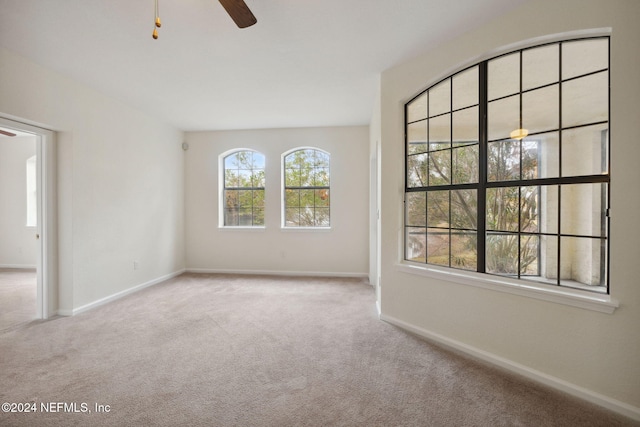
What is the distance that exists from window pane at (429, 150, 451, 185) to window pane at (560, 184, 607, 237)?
922mm

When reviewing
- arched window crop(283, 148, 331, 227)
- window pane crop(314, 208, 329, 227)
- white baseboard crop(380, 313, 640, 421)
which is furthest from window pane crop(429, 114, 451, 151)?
window pane crop(314, 208, 329, 227)

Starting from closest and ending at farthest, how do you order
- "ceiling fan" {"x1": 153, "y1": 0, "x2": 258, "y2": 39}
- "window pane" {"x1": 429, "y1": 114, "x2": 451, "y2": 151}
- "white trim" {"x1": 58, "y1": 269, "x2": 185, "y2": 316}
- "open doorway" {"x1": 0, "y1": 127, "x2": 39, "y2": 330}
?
"ceiling fan" {"x1": 153, "y1": 0, "x2": 258, "y2": 39}
"window pane" {"x1": 429, "y1": 114, "x2": 451, "y2": 151}
"white trim" {"x1": 58, "y1": 269, "x2": 185, "y2": 316}
"open doorway" {"x1": 0, "y1": 127, "x2": 39, "y2": 330}

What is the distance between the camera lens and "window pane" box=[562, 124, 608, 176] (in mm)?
1936

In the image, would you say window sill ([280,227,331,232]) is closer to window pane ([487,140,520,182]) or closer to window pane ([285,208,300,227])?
window pane ([285,208,300,227])

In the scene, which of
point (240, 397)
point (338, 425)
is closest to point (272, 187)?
point (240, 397)

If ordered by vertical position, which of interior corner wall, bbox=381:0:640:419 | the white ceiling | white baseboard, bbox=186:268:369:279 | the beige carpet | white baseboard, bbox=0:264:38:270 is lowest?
the beige carpet

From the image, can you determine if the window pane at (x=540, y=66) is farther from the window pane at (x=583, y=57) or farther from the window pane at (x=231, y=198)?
the window pane at (x=231, y=198)

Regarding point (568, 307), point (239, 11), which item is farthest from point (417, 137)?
point (239, 11)

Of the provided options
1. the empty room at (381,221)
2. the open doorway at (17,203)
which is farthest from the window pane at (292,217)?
the open doorway at (17,203)

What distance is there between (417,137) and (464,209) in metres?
0.91

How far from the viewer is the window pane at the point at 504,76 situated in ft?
7.70

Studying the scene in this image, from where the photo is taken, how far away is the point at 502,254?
246 cm

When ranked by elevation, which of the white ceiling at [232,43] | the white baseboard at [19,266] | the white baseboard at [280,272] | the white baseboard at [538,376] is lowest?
the white baseboard at [538,376]

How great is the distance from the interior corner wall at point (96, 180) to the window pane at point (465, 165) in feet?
14.0
